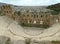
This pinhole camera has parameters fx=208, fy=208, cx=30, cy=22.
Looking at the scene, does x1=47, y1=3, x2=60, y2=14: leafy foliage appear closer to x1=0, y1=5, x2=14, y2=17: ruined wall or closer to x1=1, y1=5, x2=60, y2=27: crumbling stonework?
x1=1, y1=5, x2=60, y2=27: crumbling stonework

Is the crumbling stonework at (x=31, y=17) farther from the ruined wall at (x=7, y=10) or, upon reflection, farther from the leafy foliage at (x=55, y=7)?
the leafy foliage at (x=55, y=7)

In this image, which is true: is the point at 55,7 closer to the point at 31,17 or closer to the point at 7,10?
the point at 31,17

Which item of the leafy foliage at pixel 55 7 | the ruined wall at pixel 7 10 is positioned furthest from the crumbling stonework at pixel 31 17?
the leafy foliage at pixel 55 7

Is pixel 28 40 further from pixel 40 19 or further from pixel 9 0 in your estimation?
pixel 9 0

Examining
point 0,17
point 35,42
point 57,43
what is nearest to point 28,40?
point 35,42

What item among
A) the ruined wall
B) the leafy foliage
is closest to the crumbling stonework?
the ruined wall

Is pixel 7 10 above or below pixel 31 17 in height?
above

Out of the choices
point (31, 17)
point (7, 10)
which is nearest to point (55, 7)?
point (31, 17)

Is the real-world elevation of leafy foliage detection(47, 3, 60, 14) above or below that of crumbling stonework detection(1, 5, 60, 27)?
above

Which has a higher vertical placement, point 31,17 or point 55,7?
point 55,7

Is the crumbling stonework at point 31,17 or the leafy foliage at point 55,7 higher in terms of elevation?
the leafy foliage at point 55,7

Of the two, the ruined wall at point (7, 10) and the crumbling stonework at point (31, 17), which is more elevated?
the ruined wall at point (7, 10)
